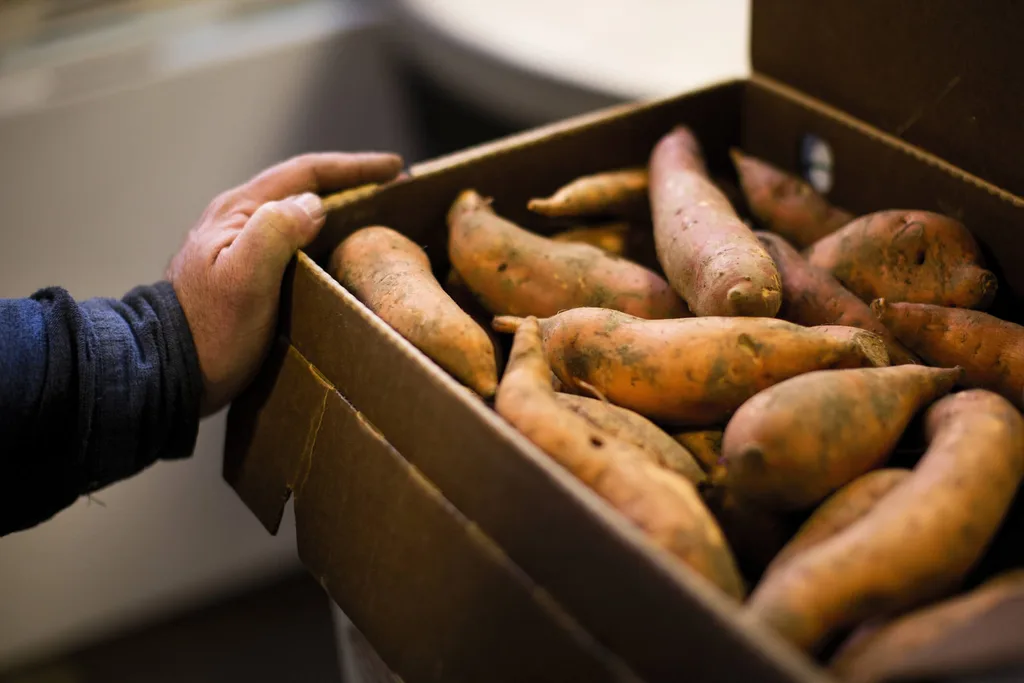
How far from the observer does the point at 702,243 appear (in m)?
1.03

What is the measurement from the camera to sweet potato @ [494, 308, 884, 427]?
894mm

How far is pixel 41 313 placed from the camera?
105 centimetres

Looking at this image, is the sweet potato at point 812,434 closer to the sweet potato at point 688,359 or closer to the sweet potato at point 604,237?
the sweet potato at point 688,359

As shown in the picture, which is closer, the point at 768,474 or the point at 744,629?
the point at 744,629

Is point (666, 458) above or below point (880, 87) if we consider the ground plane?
below

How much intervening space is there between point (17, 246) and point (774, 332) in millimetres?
1632

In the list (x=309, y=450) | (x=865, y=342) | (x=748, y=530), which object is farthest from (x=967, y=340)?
(x=309, y=450)

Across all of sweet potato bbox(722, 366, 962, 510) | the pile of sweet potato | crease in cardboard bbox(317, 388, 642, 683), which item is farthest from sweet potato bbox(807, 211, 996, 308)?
crease in cardboard bbox(317, 388, 642, 683)

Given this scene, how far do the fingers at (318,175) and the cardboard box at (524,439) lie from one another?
0.13 ft

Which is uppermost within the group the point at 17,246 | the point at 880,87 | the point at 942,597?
the point at 880,87

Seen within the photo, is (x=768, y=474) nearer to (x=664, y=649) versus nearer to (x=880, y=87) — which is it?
(x=664, y=649)

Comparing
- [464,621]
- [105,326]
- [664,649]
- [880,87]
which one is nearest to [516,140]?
[880,87]

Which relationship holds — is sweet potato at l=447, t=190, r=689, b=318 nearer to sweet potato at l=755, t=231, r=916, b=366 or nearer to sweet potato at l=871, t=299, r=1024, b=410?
sweet potato at l=755, t=231, r=916, b=366

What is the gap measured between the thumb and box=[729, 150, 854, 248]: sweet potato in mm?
597
